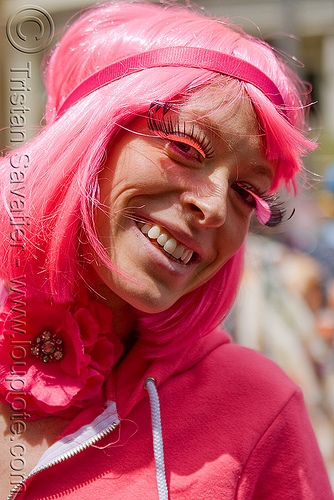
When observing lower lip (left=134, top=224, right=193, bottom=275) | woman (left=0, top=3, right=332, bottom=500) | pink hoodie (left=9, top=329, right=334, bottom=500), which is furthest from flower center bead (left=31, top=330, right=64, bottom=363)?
lower lip (left=134, top=224, right=193, bottom=275)

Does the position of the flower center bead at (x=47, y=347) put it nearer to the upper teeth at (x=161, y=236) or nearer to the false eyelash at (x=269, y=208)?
the upper teeth at (x=161, y=236)

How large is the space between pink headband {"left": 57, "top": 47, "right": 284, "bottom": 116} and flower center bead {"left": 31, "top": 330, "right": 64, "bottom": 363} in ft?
1.93

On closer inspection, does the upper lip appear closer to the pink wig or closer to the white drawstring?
the pink wig

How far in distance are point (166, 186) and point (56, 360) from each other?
0.49m

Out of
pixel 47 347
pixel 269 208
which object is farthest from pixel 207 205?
pixel 47 347

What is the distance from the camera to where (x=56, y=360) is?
3.82 ft

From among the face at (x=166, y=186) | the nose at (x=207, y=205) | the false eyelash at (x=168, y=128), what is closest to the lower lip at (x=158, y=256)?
the face at (x=166, y=186)

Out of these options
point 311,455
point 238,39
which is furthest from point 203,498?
point 238,39

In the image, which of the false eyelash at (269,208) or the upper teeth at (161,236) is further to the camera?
the false eyelash at (269,208)

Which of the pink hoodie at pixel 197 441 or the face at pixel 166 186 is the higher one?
the face at pixel 166 186

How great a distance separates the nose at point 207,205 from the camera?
41.6 inches

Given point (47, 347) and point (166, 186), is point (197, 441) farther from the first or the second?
point (166, 186)

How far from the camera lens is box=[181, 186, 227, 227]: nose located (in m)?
1.06

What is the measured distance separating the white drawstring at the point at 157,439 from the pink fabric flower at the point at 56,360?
4.4 inches
